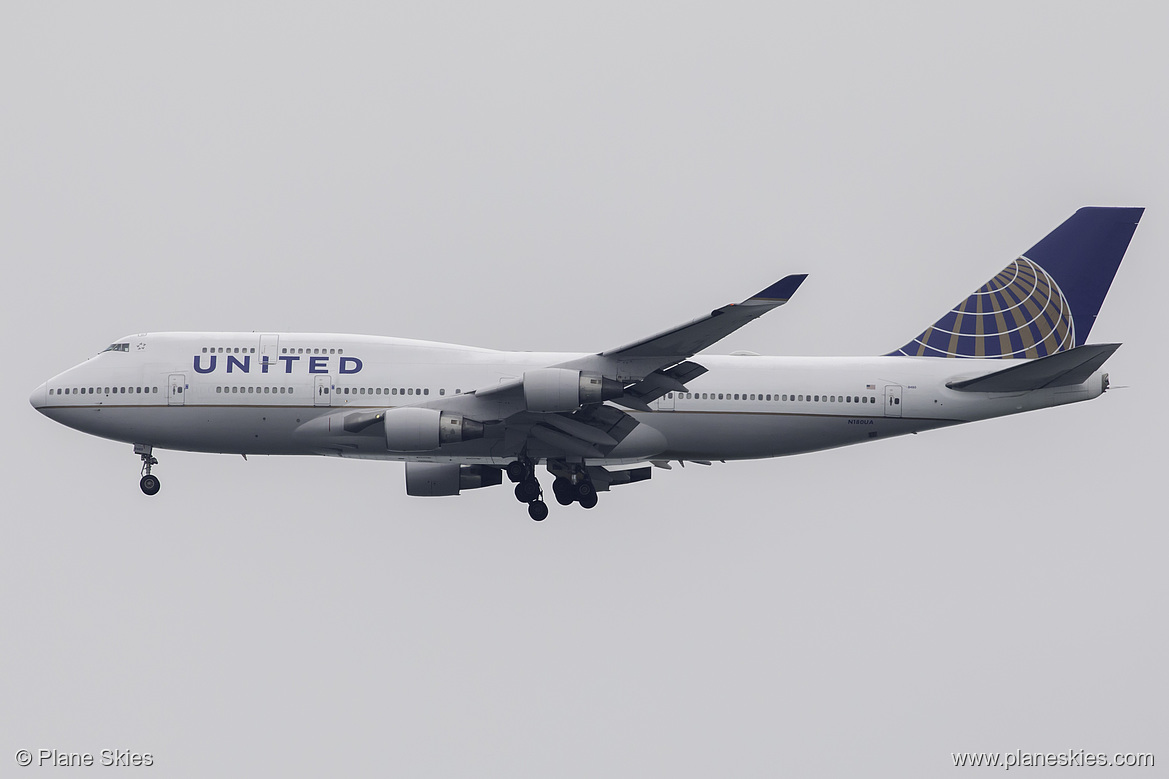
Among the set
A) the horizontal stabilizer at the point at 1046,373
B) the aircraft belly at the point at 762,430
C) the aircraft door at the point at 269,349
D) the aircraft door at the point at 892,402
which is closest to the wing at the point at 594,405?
the aircraft belly at the point at 762,430

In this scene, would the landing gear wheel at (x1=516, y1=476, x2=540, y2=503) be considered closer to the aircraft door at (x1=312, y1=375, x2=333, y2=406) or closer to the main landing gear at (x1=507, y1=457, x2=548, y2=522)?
the main landing gear at (x1=507, y1=457, x2=548, y2=522)

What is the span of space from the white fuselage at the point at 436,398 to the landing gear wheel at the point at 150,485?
176 centimetres

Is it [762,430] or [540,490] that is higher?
[762,430]

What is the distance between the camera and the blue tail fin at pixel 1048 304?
42062 millimetres

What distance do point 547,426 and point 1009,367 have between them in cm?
1200

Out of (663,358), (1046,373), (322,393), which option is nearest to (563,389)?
(663,358)

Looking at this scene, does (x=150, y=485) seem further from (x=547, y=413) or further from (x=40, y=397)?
(x=547, y=413)

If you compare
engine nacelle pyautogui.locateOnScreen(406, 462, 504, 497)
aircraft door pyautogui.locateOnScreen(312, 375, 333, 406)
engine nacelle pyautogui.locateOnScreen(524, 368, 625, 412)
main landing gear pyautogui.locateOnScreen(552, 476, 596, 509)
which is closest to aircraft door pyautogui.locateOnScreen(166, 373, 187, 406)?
aircraft door pyautogui.locateOnScreen(312, 375, 333, 406)

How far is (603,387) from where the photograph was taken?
37312mm

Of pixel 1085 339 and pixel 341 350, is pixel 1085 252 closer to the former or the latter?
pixel 1085 339

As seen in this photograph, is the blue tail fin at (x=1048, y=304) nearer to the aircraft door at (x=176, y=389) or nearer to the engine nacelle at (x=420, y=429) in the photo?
the engine nacelle at (x=420, y=429)

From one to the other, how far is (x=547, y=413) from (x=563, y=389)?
1.73 meters

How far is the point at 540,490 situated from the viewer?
41.5 meters

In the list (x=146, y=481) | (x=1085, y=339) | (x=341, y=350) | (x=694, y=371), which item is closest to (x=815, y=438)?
(x=694, y=371)
